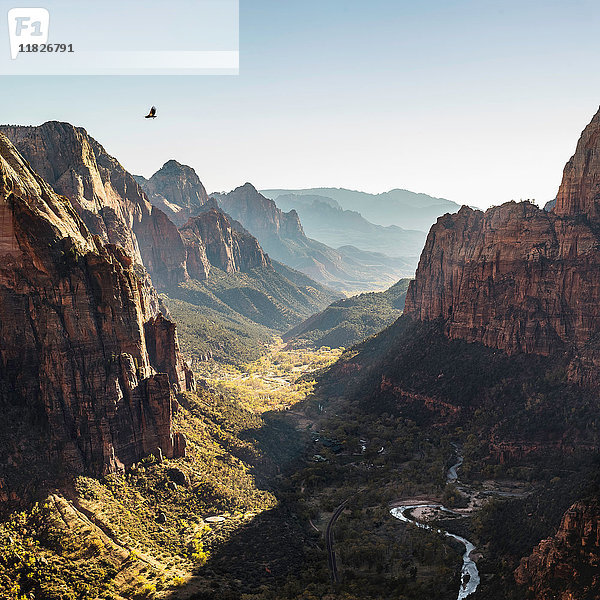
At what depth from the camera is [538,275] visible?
109125 mm

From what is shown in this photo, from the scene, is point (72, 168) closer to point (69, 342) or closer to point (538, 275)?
point (69, 342)

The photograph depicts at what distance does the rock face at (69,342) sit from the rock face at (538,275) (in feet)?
221

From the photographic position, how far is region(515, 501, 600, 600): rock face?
159 ft

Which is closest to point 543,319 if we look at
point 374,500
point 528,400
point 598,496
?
point 528,400

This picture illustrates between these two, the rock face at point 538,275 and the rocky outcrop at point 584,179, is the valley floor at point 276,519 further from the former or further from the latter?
the rocky outcrop at point 584,179

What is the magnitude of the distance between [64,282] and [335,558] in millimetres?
47083

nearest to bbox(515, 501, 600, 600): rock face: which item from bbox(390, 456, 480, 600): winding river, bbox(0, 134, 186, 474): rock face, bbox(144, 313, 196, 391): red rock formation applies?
bbox(390, 456, 480, 600): winding river

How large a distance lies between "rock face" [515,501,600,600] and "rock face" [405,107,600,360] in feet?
164

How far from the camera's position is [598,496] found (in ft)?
176

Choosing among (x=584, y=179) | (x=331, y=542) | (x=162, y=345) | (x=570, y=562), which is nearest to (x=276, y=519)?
(x=331, y=542)

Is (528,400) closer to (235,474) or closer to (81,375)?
(235,474)

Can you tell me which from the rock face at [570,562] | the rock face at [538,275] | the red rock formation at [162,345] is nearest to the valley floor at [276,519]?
the rock face at [570,562]

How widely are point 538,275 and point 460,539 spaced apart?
54.2m

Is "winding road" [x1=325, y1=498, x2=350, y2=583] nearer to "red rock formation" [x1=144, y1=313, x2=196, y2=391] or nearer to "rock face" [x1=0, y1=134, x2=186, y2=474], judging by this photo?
"rock face" [x1=0, y1=134, x2=186, y2=474]
